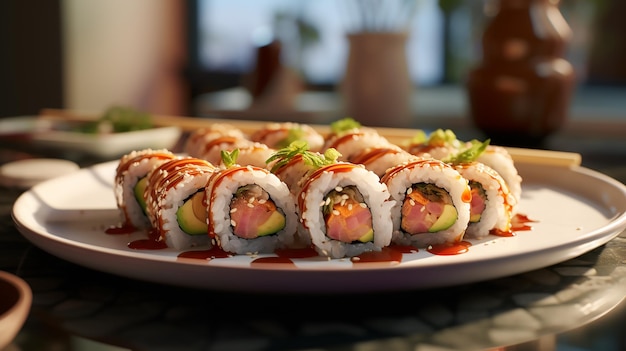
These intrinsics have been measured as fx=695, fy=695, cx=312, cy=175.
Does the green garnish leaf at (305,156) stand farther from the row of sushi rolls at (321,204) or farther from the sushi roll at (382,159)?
the sushi roll at (382,159)

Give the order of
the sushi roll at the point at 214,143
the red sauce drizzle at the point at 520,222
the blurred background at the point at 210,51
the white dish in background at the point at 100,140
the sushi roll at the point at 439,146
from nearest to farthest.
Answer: the red sauce drizzle at the point at 520,222 → the sushi roll at the point at 439,146 → the sushi roll at the point at 214,143 → the white dish in background at the point at 100,140 → the blurred background at the point at 210,51

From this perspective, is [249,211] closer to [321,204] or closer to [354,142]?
[321,204]

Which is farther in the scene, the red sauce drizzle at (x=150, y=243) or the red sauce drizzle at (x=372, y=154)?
the red sauce drizzle at (x=372, y=154)

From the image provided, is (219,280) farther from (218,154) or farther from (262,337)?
(218,154)

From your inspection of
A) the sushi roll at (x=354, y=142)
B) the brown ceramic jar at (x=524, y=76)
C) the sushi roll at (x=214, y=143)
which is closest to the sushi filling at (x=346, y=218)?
the sushi roll at (x=354, y=142)

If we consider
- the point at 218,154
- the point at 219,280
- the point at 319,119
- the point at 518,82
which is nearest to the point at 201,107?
the point at 319,119

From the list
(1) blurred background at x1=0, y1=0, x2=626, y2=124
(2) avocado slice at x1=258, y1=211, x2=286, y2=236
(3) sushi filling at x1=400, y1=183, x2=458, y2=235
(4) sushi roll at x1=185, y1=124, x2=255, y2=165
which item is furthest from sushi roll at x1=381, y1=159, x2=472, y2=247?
(1) blurred background at x1=0, y1=0, x2=626, y2=124

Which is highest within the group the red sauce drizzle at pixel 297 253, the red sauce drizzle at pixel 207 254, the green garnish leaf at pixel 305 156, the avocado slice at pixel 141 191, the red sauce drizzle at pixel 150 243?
the green garnish leaf at pixel 305 156
